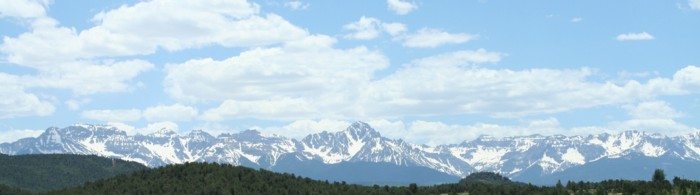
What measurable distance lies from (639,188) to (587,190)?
12.0 m

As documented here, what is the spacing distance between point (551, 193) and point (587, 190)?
1016cm

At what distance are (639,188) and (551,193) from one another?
19.6 m

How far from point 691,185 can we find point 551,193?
3063 centimetres

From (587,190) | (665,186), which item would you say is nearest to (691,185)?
(665,186)

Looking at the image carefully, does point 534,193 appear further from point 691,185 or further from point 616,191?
point 691,185

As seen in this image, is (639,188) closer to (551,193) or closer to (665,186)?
(665,186)

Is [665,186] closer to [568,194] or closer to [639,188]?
[639,188]

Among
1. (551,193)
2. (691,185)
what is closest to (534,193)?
(551,193)

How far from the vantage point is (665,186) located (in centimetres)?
19462

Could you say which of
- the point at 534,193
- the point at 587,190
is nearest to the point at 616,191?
the point at 587,190

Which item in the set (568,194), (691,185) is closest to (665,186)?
(691,185)

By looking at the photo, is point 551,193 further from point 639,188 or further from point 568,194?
point 639,188

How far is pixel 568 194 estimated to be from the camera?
19550 centimetres

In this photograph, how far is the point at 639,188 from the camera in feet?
633
